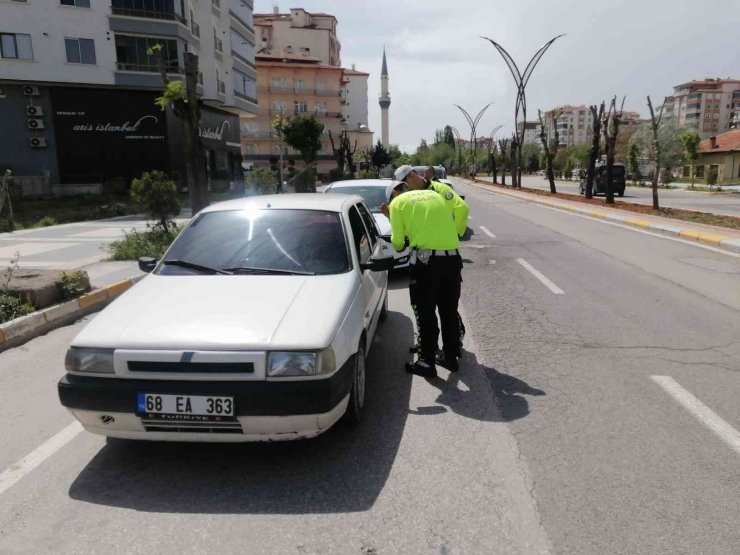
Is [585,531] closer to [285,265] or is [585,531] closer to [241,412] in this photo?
[241,412]

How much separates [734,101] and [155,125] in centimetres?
15223

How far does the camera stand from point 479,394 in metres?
4.47

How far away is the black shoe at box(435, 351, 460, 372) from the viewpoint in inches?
199

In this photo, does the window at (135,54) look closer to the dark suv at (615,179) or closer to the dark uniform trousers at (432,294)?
the dark suv at (615,179)

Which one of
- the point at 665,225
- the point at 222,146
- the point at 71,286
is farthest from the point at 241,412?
the point at 222,146

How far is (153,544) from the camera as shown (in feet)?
8.87

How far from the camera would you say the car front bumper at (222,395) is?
311 centimetres

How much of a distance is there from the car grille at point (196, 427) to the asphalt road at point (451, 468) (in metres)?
0.32

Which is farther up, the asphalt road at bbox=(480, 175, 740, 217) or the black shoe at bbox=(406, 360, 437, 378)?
the black shoe at bbox=(406, 360, 437, 378)

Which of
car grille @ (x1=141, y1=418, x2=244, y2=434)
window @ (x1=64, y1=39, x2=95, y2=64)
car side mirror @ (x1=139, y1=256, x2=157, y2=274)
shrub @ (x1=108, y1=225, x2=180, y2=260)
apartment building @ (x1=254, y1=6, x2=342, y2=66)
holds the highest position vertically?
apartment building @ (x1=254, y1=6, x2=342, y2=66)

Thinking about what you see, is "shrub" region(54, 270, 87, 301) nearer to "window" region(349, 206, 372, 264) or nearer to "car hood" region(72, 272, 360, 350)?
"car hood" region(72, 272, 360, 350)

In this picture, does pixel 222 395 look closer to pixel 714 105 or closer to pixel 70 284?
pixel 70 284

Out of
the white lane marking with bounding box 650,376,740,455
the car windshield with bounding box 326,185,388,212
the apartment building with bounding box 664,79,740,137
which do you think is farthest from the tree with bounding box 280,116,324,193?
the apartment building with bounding box 664,79,740,137

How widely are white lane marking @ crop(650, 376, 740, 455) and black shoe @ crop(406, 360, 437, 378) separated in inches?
71.4
